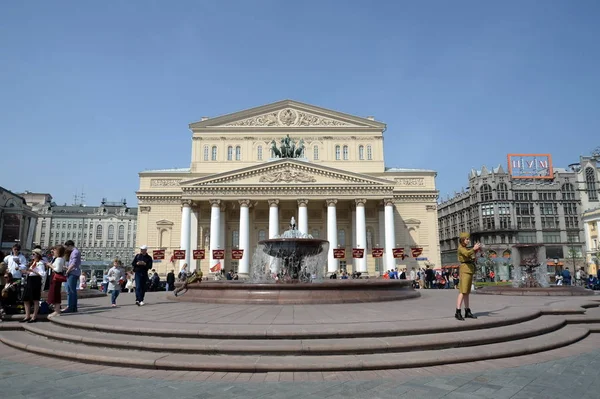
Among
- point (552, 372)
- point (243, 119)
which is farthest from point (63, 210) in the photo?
point (552, 372)

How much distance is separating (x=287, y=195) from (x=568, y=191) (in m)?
55.5

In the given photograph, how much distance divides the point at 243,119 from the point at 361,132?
46.8 feet

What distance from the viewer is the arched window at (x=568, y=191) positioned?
69931mm

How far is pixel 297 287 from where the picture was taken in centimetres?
1194

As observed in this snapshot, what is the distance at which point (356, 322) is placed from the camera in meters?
7.61

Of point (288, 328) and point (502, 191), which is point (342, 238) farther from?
point (288, 328)

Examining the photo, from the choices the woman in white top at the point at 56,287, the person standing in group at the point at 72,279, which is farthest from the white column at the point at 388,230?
the woman in white top at the point at 56,287

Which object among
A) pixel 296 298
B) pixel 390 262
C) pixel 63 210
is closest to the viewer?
pixel 296 298

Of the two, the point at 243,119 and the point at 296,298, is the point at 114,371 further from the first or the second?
the point at 243,119

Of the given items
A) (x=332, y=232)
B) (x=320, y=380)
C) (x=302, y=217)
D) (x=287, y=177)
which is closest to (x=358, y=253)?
(x=332, y=232)

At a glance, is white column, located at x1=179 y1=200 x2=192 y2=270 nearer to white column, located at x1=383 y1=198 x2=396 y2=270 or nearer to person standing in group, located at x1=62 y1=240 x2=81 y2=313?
white column, located at x1=383 y1=198 x2=396 y2=270

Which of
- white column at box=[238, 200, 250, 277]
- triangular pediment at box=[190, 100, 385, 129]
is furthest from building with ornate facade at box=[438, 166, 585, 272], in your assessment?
white column at box=[238, 200, 250, 277]

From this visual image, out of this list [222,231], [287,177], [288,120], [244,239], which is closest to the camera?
[244,239]

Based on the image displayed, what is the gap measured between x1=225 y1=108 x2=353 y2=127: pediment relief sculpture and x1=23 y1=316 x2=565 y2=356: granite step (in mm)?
43346
